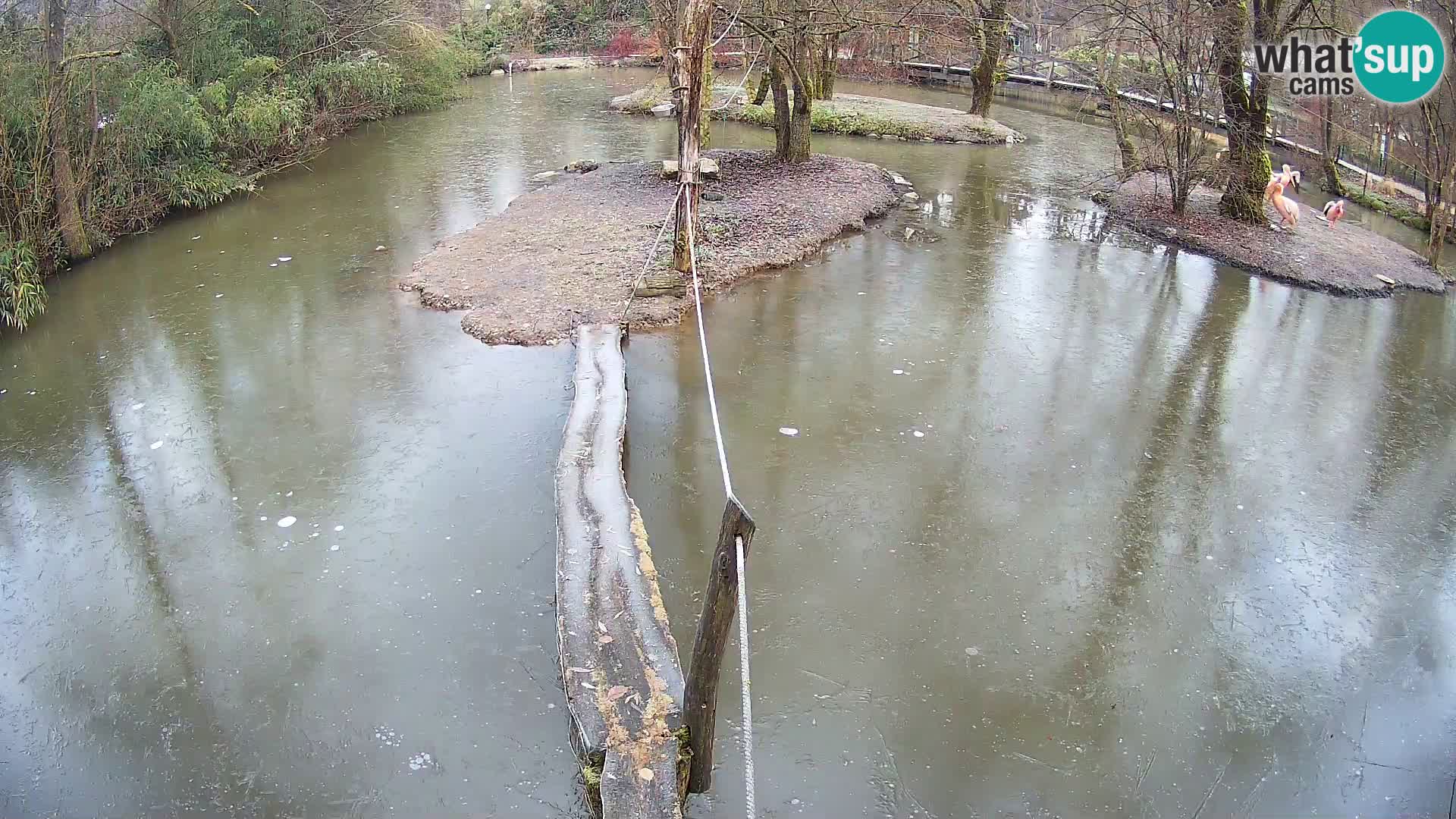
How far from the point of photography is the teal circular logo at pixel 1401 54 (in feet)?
35.2

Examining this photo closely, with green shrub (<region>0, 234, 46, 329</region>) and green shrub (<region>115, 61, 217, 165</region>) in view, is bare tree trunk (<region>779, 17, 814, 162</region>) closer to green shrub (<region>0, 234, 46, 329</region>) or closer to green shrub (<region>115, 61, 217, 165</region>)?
green shrub (<region>115, 61, 217, 165</region>)

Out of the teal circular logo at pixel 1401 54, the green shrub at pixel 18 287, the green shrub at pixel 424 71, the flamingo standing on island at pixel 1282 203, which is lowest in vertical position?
the green shrub at pixel 18 287

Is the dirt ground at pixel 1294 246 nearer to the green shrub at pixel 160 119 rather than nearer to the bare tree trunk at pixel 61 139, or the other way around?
the green shrub at pixel 160 119

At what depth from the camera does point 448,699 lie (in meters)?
4.10

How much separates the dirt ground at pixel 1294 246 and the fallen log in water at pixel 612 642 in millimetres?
7988

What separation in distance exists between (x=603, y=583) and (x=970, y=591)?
6.27ft

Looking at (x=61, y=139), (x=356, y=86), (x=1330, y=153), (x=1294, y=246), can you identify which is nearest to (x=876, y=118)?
(x=1330, y=153)

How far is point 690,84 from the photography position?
8.32 m

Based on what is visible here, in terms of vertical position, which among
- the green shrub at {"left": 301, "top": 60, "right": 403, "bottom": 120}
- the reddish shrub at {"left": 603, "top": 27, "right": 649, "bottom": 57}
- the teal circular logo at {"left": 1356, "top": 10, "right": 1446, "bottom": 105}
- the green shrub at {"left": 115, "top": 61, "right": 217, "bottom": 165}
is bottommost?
the green shrub at {"left": 115, "top": 61, "right": 217, "bottom": 165}

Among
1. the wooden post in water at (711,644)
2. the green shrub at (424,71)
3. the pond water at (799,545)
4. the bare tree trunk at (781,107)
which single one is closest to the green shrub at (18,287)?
the pond water at (799,545)

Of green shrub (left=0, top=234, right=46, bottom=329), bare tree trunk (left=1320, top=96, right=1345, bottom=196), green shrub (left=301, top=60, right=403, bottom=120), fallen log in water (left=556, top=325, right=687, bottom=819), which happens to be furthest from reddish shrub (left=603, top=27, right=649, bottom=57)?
fallen log in water (left=556, top=325, right=687, bottom=819)

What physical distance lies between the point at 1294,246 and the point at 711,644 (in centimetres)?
1022

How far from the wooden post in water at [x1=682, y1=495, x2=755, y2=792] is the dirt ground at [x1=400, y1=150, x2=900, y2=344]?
4.69 meters

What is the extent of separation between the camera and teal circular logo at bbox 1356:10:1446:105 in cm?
1072
